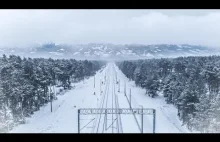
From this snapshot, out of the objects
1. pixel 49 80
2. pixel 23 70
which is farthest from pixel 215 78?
pixel 23 70

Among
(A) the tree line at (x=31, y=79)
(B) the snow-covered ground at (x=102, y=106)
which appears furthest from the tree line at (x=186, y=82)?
(A) the tree line at (x=31, y=79)

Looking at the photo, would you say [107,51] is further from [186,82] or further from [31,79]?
[186,82]

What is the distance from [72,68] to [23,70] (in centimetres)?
137

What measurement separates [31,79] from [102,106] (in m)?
2.42

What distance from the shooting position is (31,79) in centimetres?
920

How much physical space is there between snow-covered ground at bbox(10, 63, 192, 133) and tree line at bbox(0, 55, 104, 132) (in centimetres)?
28

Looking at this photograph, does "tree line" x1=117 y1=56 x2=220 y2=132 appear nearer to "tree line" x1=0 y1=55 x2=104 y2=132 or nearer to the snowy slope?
the snowy slope

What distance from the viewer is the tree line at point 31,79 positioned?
8.48 metres

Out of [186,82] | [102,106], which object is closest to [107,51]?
[102,106]

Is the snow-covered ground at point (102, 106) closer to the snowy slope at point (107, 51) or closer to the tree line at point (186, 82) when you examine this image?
the tree line at point (186, 82)

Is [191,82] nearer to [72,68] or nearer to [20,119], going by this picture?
[72,68]

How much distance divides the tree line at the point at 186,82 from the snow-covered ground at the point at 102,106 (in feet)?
0.93
